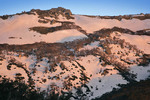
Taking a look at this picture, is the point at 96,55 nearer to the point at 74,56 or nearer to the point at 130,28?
the point at 74,56

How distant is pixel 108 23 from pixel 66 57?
3705 centimetres

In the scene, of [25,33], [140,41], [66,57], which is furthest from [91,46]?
[25,33]

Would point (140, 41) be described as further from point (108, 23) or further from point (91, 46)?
point (91, 46)

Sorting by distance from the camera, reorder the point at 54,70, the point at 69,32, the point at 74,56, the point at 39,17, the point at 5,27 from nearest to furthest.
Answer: the point at 54,70 < the point at 74,56 < the point at 5,27 < the point at 69,32 < the point at 39,17

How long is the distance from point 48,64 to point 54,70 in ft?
7.65

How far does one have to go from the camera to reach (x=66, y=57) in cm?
2784

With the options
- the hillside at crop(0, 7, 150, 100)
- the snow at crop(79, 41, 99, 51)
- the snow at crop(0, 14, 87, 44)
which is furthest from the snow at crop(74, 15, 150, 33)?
the snow at crop(79, 41, 99, 51)

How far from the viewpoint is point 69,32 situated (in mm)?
44375

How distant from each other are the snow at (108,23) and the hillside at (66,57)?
1.14m

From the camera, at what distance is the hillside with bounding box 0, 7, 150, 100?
66.0 feet

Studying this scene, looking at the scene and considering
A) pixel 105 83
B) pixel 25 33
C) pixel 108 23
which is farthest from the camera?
pixel 108 23

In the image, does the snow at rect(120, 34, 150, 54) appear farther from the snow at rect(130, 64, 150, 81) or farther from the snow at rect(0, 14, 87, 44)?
the snow at rect(0, 14, 87, 44)

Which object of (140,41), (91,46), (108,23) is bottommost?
(91,46)

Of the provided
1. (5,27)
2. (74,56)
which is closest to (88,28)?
(74,56)
